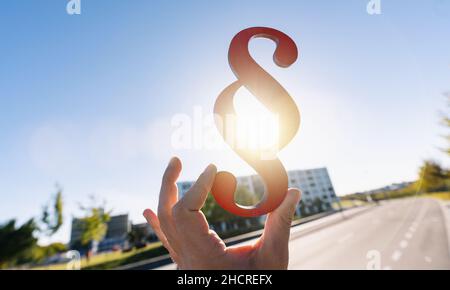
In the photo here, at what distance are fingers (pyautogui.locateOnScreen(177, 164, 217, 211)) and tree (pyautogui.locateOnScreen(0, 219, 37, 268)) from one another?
28.2 meters

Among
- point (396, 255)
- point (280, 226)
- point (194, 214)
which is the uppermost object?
point (194, 214)

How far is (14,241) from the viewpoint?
20250 mm

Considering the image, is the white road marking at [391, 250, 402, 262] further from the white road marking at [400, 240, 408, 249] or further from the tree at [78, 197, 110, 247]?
the tree at [78, 197, 110, 247]

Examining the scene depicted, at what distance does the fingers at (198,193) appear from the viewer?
3.52 ft

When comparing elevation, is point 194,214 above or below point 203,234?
above

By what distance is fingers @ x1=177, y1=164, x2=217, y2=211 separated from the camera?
1.07m

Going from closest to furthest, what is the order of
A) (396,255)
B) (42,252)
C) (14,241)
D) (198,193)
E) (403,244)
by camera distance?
(198,193) → (396,255) → (403,244) → (14,241) → (42,252)

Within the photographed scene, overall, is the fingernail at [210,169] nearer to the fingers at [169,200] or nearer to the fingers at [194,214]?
the fingers at [194,214]

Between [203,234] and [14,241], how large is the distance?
28.8m

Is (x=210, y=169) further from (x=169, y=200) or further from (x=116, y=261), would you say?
(x=116, y=261)

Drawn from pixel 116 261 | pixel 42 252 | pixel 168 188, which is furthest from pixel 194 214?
pixel 42 252

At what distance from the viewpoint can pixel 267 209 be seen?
1.59 metres

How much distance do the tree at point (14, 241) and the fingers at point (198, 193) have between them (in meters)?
28.2
